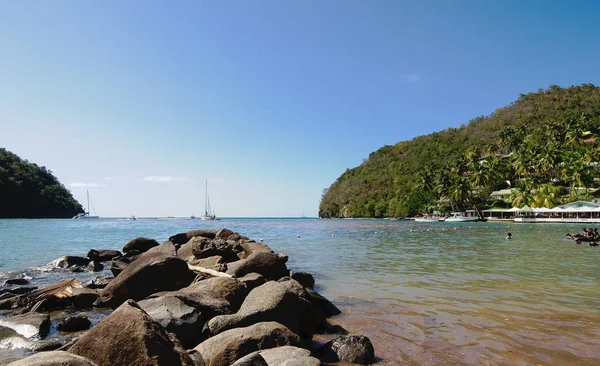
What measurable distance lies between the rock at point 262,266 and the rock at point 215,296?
8.49 ft

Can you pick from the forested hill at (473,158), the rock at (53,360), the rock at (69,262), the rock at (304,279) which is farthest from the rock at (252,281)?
the forested hill at (473,158)

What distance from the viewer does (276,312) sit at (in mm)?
7055

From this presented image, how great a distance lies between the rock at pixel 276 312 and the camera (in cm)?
663

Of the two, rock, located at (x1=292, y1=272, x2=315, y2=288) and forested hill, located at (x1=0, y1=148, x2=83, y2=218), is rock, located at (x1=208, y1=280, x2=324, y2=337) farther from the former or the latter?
forested hill, located at (x1=0, y1=148, x2=83, y2=218)

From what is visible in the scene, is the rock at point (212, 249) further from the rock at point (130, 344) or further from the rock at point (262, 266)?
the rock at point (130, 344)

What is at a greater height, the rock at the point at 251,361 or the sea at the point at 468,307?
the rock at the point at 251,361

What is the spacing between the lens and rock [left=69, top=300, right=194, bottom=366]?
14.0 ft

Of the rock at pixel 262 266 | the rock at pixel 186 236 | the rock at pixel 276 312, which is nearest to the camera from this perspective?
the rock at pixel 276 312

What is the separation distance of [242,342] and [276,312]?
1.53 meters

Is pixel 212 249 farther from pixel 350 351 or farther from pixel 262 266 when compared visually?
pixel 350 351

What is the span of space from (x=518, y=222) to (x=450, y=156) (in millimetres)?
67200

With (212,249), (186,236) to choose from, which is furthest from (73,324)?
(186,236)

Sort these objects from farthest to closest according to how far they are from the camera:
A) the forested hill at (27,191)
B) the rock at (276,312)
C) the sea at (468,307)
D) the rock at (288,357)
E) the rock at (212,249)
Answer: the forested hill at (27,191), the rock at (212,249), the rock at (276,312), the sea at (468,307), the rock at (288,357)

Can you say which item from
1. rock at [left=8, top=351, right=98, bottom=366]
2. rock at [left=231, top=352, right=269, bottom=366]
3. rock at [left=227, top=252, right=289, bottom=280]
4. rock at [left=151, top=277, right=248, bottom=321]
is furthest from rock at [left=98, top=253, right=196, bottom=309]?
rock at [left=8, top=351, right=98, bottom=366]
